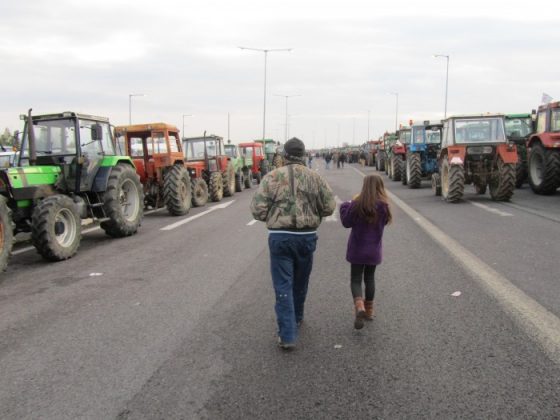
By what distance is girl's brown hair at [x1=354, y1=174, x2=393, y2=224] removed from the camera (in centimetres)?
463

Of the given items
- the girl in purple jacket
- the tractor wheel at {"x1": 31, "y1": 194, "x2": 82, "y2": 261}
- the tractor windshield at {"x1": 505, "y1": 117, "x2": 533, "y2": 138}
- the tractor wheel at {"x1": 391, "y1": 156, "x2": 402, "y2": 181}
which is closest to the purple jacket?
the girl in purple jacket

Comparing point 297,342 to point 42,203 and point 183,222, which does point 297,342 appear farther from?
point 183,222

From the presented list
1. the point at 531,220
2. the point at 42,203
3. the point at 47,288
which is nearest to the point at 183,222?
the point at 42,203

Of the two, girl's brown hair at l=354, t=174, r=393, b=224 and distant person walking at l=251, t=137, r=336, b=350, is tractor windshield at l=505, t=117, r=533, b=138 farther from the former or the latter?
distant person walking at l=251, t=137, r=336, b=350

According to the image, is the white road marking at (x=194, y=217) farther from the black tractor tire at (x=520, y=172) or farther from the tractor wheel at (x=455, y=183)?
the black tractor tire at (x=520, y=172)

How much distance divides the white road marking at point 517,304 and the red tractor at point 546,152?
8351 millimetres

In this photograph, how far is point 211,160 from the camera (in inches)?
757

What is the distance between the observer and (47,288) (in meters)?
6.46

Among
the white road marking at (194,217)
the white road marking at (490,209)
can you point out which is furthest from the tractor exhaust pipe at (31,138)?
the white road marking at (490,209)

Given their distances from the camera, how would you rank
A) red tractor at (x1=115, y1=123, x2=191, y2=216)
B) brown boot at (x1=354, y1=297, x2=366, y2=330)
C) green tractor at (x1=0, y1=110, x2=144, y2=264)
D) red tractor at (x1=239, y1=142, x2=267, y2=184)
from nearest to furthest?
brown boot at (x1=354, y1=297, x2=366, y2=330) → green tractor at (x1=0, y1=110, x2=144, y2=264) → red tractor at (x1=115, y1=123, x2=191, y2=216) → red tractor at (x1=239, y1=142, x2=267, y2=184)

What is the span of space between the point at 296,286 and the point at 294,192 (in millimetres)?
830

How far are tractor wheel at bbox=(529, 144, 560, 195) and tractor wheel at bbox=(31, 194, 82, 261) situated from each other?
12.5 meters

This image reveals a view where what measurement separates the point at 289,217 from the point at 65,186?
637cm

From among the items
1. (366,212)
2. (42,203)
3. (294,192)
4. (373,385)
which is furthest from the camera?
(42,203)
